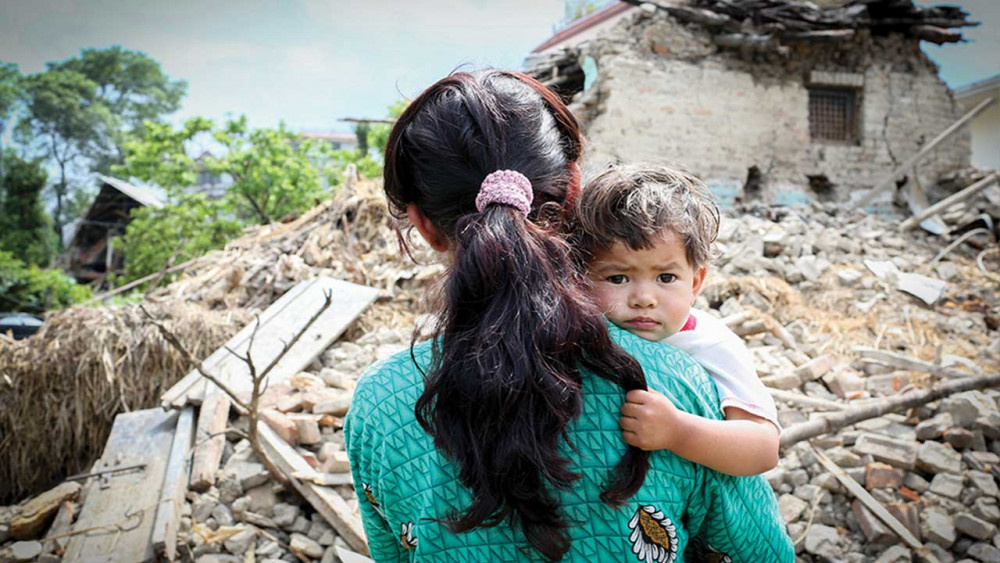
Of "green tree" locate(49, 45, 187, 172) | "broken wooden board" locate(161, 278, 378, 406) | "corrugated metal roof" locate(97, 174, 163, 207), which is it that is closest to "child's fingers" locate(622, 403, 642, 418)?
"broken wooden board" locate(161, 278, 378, 406)

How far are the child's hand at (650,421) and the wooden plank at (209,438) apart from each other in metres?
2.68

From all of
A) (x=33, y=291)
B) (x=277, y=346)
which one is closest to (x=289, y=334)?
(x=277, y=346)

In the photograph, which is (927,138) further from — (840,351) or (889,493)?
(889,493)

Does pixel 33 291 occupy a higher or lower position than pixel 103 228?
lower

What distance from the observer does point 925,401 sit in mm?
3502

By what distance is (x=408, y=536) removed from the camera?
109 cm

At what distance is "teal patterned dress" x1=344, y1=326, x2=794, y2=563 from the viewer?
986mm

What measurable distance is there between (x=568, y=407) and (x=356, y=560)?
221cm

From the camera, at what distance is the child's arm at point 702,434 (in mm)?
970

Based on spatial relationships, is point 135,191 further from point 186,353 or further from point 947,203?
point 947,203

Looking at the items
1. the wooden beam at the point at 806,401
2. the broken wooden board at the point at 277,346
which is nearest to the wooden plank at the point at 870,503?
the wooden beam at the point at 806,401

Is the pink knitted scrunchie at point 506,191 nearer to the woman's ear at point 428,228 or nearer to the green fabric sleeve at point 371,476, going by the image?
the woman's ear at point 428,228

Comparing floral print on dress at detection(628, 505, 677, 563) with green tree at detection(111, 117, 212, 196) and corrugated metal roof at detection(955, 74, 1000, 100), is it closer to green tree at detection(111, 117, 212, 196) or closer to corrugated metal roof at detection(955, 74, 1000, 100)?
corrugated metal roof at detection(955, 74, 1000, 100)

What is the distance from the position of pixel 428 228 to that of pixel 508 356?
368mm
